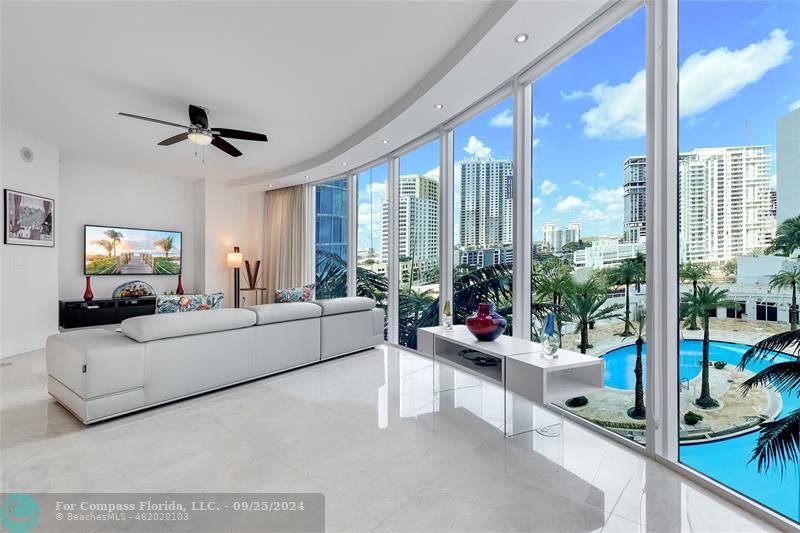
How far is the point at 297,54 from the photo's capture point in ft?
9.77

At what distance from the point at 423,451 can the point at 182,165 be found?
6.00 meters

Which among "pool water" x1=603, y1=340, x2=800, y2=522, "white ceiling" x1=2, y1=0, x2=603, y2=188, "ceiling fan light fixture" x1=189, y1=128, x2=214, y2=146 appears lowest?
"pool water" x1=603, y1=340, x2=800, y2=522

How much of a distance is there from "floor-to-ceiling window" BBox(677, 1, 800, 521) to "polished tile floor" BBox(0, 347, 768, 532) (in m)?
0.31

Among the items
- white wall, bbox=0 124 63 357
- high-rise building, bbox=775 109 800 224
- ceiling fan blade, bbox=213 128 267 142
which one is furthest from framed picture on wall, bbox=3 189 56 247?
high-rise building, bbox=775 109 800 224

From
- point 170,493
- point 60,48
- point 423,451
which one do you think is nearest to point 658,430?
point 423,451

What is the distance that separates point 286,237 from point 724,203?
6495 millimetres

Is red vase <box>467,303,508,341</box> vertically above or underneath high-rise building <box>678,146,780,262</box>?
underneath

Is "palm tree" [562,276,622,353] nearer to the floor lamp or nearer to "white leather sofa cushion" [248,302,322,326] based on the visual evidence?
"white leather sofa cushion" [248,302,322,326]

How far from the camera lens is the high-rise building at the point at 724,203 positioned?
1817mm

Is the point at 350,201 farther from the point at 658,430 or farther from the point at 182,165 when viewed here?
the point at 658,430

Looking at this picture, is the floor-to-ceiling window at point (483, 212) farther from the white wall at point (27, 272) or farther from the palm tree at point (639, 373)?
the white wall at point (27, 272)

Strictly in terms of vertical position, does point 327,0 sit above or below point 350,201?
above

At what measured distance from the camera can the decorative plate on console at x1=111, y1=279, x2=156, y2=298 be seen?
A: 6180 mm

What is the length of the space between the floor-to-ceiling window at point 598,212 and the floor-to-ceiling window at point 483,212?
0.36 meters
